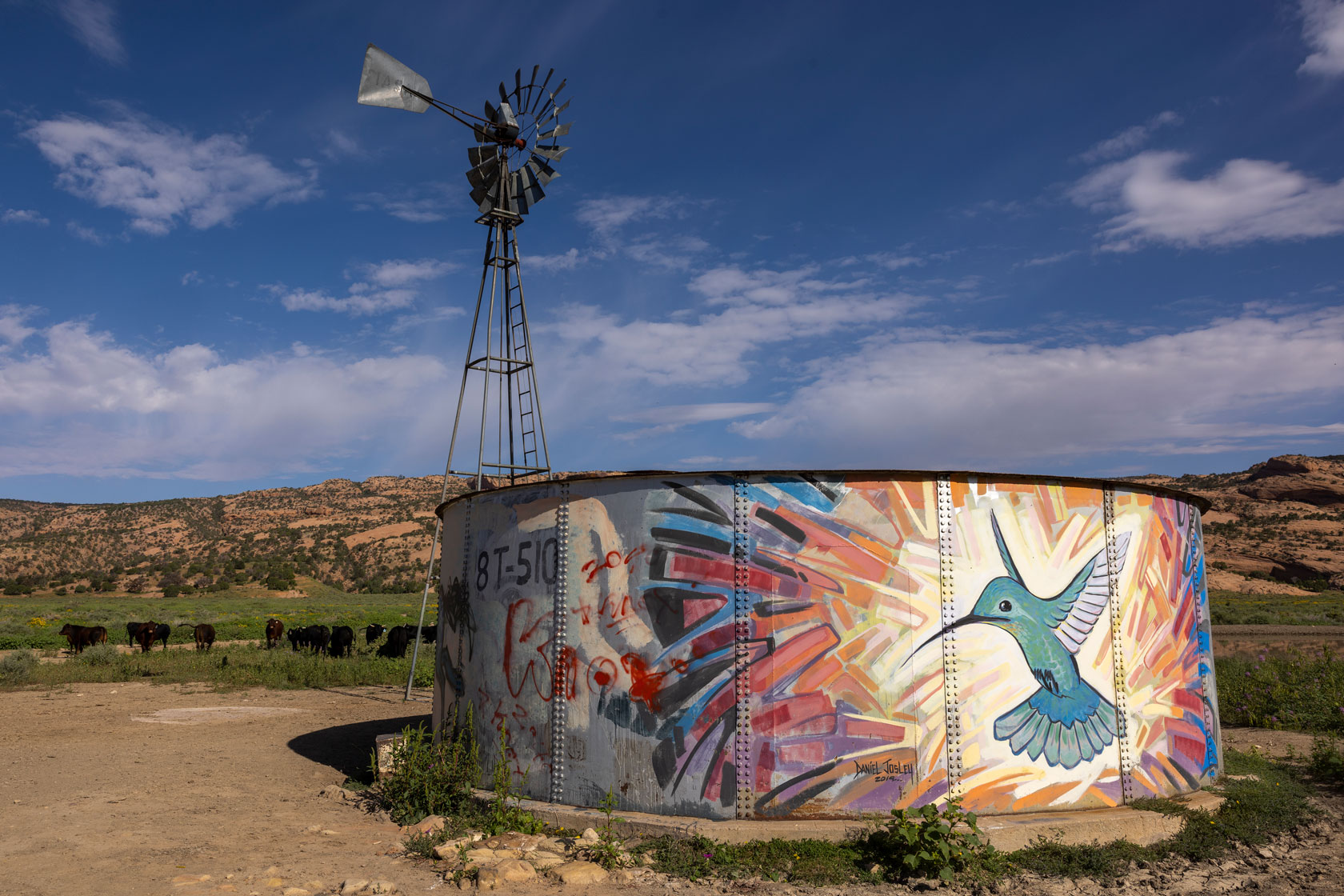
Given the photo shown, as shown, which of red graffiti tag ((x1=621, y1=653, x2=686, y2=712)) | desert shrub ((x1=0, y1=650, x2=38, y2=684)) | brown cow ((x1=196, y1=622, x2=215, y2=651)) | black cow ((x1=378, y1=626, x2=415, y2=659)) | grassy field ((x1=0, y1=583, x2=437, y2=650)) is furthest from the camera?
grassy field ((x1=0, y1=583, x2=437, y2=650))

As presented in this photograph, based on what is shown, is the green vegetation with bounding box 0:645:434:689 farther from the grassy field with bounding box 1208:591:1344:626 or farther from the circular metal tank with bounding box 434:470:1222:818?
the grassy field with bounding box 1208:591:1344:626

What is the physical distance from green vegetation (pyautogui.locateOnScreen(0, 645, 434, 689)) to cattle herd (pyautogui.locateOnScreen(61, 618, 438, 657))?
51cm

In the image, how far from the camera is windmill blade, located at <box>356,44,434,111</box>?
15008 mm

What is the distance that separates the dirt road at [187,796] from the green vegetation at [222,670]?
8.10 feet

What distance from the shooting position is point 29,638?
2759 centimetres

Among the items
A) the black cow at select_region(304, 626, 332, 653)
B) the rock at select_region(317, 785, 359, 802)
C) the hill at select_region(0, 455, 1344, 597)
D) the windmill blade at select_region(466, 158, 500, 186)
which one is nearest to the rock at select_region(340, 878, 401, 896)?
the rock at select_region(317, 785, 359, 802)

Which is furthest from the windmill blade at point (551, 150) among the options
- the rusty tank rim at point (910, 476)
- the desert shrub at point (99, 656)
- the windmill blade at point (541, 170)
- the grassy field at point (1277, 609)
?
the grassy field at point (1277, 609)

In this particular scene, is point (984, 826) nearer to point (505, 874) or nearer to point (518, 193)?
point (505, 874)

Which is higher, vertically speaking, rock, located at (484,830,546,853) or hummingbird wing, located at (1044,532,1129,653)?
hummingbird wing, located at (1044,532,1129,653)

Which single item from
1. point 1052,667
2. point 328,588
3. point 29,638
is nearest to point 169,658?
point 29,638

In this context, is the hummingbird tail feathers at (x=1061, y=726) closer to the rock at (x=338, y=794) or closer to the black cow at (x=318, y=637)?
the rock at (x=338, y=794)

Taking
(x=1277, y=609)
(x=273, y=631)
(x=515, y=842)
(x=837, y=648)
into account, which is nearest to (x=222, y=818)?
(x=515, y=842)

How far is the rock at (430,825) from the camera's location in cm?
795

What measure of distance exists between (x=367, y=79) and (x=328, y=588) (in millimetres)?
47341
